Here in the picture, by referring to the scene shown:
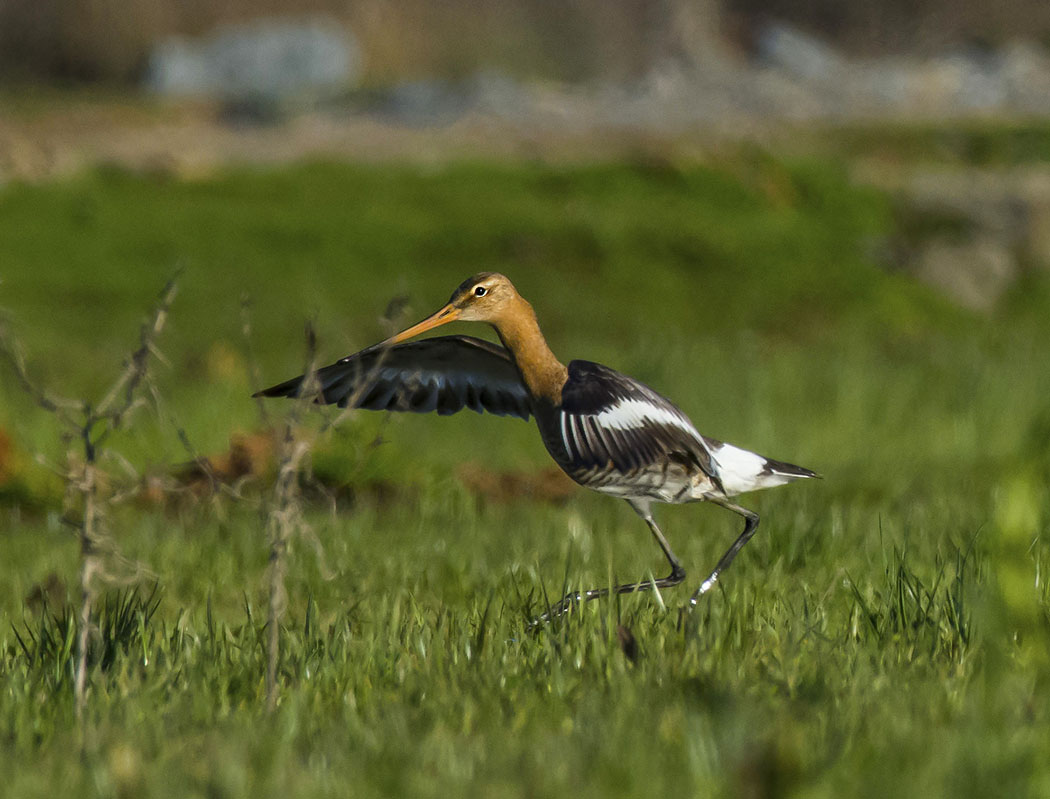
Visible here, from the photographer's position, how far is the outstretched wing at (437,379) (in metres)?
3.64

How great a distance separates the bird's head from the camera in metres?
3.43

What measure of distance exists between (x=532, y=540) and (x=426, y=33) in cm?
3060

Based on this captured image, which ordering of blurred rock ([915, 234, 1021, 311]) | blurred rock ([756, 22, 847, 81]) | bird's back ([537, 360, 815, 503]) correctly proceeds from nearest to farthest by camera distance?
bird's back ([537, 360, 815, 503]) < blurred rock ([915, 234, 1021, 311]) < blurred rock ([756, 22, 847, 81])

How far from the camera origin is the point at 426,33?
115 ft

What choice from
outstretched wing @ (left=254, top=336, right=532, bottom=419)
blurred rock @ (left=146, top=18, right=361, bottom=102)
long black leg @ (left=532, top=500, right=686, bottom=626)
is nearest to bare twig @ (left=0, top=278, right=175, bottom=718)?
outstretched wing @ (left=254, top=336, right=532, bottom=419)

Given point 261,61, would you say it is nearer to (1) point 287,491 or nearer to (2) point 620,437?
(2) point 620,437

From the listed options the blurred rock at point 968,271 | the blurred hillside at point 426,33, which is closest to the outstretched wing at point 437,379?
the blurred rock at point 968,271

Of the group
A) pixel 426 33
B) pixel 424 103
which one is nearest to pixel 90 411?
pixel 424 103

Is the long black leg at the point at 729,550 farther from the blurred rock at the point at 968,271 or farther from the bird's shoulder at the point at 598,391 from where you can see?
the blurred rock at the point at 968,271

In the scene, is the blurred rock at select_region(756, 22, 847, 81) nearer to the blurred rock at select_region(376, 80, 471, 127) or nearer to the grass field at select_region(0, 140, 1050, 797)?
the blurred rock at select_region(376, 80, 471, 127)

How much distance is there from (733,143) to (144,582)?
15.3 meters

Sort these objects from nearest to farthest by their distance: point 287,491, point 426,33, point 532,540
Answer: point 287,491 < point 532,540 < point 426,33

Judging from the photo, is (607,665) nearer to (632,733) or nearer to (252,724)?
(632,733)

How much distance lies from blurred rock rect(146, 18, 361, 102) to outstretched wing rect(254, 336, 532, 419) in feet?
96.3
